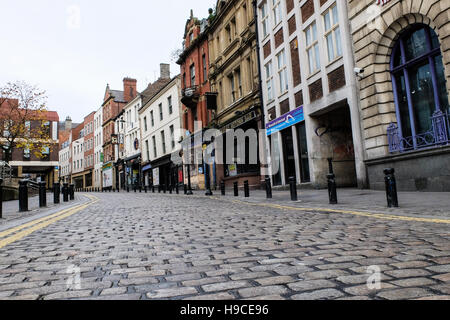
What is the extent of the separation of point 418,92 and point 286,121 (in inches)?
278

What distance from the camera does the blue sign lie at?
1584cm

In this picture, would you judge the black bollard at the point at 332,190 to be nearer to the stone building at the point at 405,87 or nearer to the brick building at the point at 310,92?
the stone building at the point at 405,87

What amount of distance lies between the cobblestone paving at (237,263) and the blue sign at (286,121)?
11463 millimetres

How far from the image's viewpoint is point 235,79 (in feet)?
71.7

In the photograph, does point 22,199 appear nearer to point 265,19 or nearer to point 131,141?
point 265,19

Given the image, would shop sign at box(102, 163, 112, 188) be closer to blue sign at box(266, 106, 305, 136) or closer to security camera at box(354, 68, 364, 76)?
blue sign at box(266, 106, 305, 136)

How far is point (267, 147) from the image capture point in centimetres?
1869

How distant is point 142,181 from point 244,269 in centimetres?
3884

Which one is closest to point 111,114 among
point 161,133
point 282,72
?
point 161,133

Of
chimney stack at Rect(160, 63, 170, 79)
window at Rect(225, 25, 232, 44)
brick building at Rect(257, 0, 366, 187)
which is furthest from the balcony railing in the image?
chimney stack at Rect(160, 63, 170, 79)

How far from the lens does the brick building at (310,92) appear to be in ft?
42.5

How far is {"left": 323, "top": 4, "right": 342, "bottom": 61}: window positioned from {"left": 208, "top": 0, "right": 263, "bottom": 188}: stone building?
222 inches

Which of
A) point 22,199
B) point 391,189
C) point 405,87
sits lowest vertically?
point 391,189
